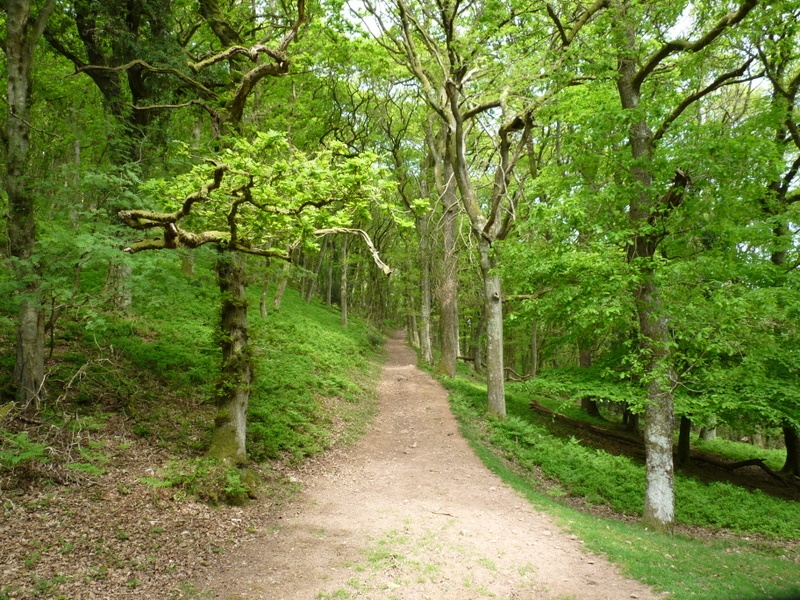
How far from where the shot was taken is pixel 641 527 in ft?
27.9

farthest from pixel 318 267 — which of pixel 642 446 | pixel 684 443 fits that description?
pixel 684 443

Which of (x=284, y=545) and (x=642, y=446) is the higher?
(x=284, y=545)

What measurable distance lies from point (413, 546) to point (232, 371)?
15.1ft

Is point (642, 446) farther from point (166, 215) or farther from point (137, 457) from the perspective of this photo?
point (166, 215)

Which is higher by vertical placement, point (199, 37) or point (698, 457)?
point (199, 37)

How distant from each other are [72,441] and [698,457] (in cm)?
1851

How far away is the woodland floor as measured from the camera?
4.93 metres

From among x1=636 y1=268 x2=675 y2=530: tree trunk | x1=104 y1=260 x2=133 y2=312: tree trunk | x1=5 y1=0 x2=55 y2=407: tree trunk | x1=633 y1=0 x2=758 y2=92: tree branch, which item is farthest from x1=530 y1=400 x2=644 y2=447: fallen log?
x1=5 y1=0 x2=55 y2=407: tree trunk

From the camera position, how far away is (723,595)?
521 centimetres

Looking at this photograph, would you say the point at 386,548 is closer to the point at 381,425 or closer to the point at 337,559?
the point at 337,559

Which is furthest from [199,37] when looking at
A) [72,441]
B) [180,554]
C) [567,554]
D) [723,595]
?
[723,595]

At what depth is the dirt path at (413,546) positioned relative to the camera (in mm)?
5277

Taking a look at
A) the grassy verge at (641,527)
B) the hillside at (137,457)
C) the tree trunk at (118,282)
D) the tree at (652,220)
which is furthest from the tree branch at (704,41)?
the tree trunk at (118,282)

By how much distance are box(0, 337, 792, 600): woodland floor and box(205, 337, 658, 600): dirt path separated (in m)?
0.02
